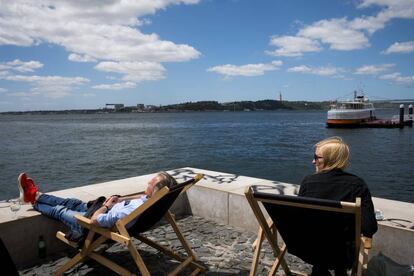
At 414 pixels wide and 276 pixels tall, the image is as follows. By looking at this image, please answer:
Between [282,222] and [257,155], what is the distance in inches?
1356

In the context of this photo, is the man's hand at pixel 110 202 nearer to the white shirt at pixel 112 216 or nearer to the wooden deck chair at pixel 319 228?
the white shirt at pixel 112 216

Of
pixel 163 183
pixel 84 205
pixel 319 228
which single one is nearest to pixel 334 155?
pixel 319 228

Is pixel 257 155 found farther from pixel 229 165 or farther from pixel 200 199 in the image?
pixel 200 199

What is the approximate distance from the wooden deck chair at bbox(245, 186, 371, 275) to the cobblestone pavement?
1087 millimetres

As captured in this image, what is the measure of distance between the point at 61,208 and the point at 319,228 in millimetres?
2922

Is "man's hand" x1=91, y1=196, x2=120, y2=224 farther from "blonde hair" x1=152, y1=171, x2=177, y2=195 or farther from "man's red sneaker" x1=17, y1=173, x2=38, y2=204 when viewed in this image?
"man's red sneaker" x1=17, y1=173, x2=38, y2=204

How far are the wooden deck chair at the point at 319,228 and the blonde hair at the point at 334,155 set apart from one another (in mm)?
437

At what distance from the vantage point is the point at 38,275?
4.00 metres

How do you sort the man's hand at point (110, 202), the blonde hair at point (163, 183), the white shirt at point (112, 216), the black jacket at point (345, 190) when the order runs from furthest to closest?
the man's hand at point (110, 202), the blonde hair at point (163, 183), the white shirt at point (112, 216), the black jacket at point (345, 190)

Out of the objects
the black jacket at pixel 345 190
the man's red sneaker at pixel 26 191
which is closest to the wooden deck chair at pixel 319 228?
the black jacket at pixel 345 190

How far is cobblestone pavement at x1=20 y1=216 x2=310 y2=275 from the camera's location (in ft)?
13.4

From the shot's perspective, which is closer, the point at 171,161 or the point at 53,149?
the point at 171,161

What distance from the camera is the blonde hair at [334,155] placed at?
9.86ft

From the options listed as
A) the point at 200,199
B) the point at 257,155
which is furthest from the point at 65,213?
the point at 257,155
